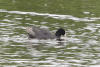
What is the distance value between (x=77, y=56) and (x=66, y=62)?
1.43 metres

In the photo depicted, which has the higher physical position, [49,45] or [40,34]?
[40,34]

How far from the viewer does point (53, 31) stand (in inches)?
1029

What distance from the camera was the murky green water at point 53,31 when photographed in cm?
1831

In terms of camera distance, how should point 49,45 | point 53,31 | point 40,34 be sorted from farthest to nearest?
point 53,31 → point 40,34 → point 49,45

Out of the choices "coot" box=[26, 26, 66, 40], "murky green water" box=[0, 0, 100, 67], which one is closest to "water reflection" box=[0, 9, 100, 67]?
"murky green water" box=[0, 0, 100, 67]

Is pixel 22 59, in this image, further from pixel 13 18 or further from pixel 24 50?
pixel 13 18

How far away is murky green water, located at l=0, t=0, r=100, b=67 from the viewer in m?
18.3

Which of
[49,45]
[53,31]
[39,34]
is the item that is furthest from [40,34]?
[49,45]

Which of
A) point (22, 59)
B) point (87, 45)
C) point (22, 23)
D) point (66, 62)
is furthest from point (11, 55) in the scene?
point (22, 23)

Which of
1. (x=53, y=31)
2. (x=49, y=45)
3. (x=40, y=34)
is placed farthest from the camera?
(x=53, y=31)

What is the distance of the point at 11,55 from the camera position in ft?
62.8

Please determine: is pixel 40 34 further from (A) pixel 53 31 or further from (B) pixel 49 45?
(B) pixel 49 45

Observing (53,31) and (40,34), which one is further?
(53,31)

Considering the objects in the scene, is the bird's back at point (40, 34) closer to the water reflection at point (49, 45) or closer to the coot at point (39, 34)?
the coot at point (39, 34)
